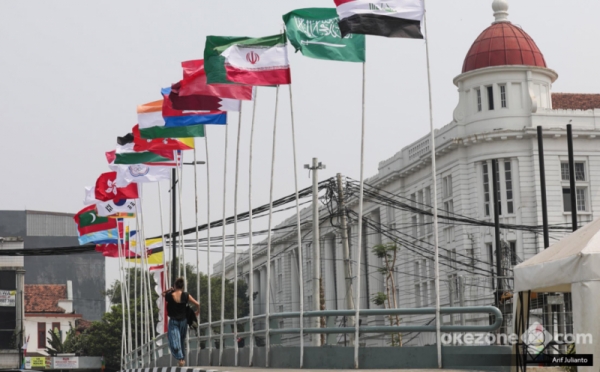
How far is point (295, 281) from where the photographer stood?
94.1 metres

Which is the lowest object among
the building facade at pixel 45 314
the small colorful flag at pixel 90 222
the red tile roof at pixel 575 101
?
the building facade at pixel 45 314

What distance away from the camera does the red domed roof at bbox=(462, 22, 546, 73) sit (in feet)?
181

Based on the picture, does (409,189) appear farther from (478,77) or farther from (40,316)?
(40,316)

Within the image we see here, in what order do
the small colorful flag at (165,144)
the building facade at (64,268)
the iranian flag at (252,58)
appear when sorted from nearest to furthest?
the iranian flag at (252,58) < the small colorful flag at (165,144) < the building facade at (64,268)

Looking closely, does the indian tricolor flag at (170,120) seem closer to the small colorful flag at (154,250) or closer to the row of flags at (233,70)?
the row of flags at (233,70)

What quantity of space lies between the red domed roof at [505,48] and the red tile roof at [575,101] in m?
5.91

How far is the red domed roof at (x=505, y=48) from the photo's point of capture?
5531cm

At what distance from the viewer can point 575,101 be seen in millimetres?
62156

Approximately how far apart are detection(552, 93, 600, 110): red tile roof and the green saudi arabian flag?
42718mm

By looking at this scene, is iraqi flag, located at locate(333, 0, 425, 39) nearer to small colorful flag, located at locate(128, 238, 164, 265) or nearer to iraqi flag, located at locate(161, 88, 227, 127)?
iraqi flag, located at locate(161, 88, 227, 127)

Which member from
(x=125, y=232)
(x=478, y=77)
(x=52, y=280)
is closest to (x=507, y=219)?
(x=478, y=77)

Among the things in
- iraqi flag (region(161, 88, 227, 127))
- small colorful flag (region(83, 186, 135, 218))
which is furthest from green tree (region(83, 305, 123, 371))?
iraqi flag (region(161, 88, 227, 127))

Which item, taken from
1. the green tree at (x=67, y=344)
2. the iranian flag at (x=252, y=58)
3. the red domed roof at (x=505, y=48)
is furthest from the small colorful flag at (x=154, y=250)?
the green tree at (x=67, y=344)

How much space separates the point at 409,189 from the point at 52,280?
51.6 meters
